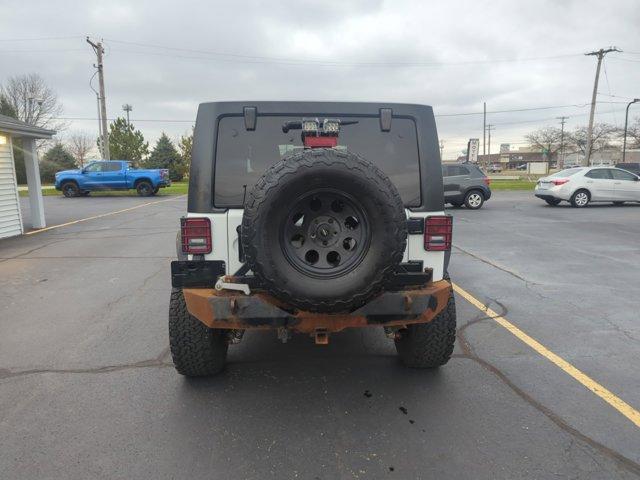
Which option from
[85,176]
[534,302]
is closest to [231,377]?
[534,302]

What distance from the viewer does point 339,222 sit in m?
2.72

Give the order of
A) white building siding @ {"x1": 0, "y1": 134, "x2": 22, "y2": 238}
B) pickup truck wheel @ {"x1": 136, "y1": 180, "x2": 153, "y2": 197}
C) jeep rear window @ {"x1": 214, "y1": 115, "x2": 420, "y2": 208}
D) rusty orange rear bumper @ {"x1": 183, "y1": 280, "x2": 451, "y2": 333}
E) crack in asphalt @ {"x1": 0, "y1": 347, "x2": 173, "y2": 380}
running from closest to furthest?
rusty orange rear bumper @ {"x1": 183, "y1": 280, "x2": 451, "y2": 333}
jeep rear window @ {"x1": 214, "y1": 115, "x2": 420, "y2": 208}
crack in asphalt @ {"x1": 0, "y1": 347, "x2": 173, "y2": 380}
white building siding @ {"x1": 0, "y1": 134, "x2": 22, "y2": 238}
pickup truck wheel @ {"x1": 136, "y1": 180, "x2": 153, "y2": 197}

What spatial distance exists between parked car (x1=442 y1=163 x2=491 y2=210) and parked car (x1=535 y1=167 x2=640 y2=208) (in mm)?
2794

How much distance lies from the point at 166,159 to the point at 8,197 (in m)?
40.0

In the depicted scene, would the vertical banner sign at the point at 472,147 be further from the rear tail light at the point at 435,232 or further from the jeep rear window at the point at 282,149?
the rear tail light at the point at 435,232

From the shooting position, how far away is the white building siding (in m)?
11.3

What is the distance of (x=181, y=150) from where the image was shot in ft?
188

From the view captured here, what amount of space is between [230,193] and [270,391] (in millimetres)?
1455

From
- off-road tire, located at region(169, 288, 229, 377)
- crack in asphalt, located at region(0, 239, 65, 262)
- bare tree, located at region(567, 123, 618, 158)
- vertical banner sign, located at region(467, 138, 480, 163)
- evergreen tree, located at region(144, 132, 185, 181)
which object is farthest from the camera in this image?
bare tree, located at region(567, 123, 618, 158)

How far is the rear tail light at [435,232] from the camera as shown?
317 cm

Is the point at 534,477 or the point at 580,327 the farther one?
the point at 580,327

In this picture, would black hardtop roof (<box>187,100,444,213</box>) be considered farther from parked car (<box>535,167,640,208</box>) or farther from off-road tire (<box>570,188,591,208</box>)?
off-road tire (<box>570,188,591,208</box>)

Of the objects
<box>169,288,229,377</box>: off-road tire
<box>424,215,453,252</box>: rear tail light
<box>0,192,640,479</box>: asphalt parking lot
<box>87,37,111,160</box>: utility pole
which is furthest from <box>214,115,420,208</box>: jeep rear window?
<box>87,37,111,160</box>: utility pole

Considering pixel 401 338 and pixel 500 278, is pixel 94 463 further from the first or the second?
pixel 500 278
